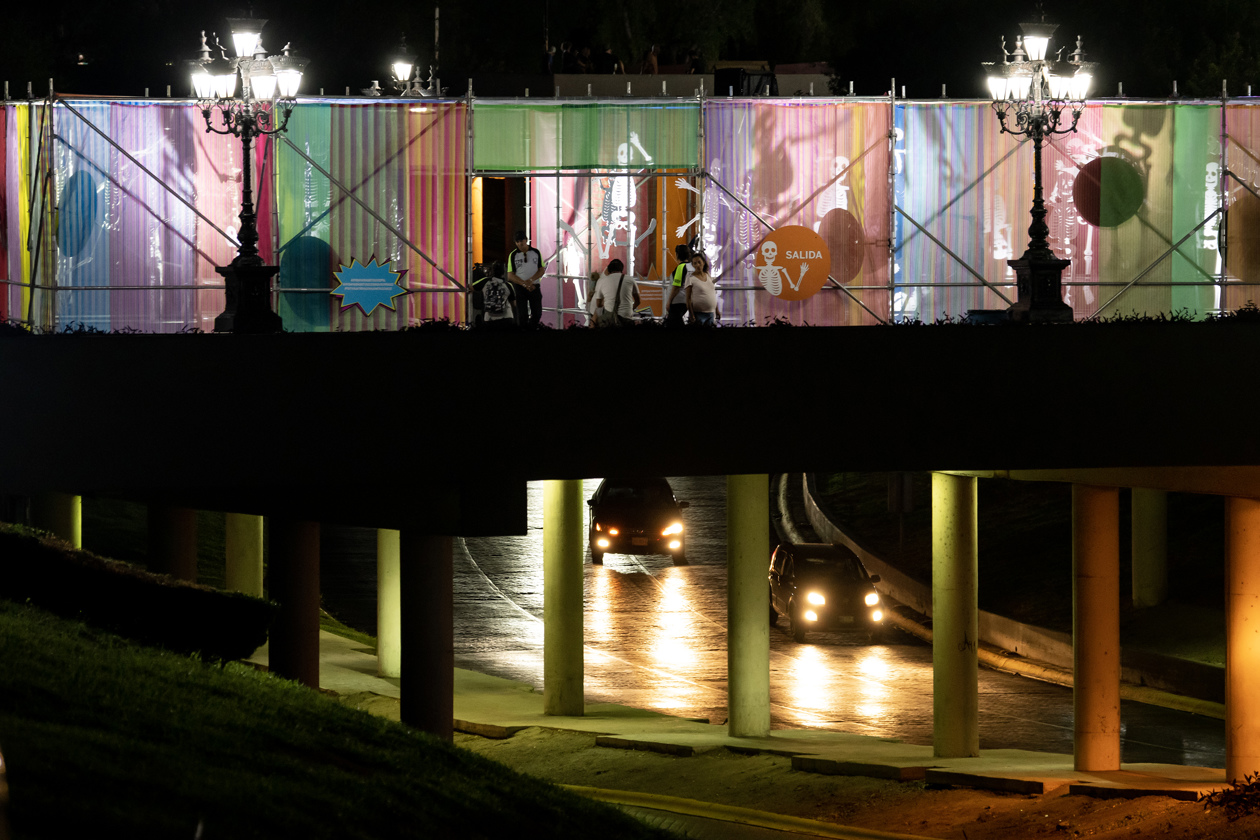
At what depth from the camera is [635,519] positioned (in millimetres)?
37438

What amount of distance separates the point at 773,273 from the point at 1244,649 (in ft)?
23.1

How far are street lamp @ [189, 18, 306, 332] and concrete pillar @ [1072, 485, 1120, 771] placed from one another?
968 centimetres

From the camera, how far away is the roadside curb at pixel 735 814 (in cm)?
1659

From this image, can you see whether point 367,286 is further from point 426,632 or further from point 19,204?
point 426,632

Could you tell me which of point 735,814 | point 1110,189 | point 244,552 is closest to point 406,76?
point 244,552

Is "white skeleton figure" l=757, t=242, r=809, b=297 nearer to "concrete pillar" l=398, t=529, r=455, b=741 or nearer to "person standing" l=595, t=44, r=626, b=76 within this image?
"concrete pillar" l=398, t=529, r=455, b=741

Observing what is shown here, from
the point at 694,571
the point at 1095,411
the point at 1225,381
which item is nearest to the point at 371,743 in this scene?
the point at 1095,411

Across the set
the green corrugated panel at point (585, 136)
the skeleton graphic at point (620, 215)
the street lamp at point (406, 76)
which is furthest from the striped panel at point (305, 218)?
the skeleton graphic at point (620, 215)

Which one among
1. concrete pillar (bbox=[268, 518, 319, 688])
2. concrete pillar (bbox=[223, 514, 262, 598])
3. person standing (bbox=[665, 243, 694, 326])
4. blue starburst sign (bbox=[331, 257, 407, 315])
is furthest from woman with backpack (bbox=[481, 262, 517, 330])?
concrete pillar (bbox=[223, 514, 262, 598])

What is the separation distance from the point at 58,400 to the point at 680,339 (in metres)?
5.54

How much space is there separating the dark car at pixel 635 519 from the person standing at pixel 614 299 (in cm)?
1873

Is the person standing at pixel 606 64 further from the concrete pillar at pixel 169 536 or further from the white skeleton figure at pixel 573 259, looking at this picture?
the concrete pillar at pixel 169 536

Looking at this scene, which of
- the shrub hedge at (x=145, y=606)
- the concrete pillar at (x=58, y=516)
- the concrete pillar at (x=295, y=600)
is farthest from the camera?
the concrete pillar at (x=58, y=516)

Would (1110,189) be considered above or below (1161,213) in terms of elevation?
above
